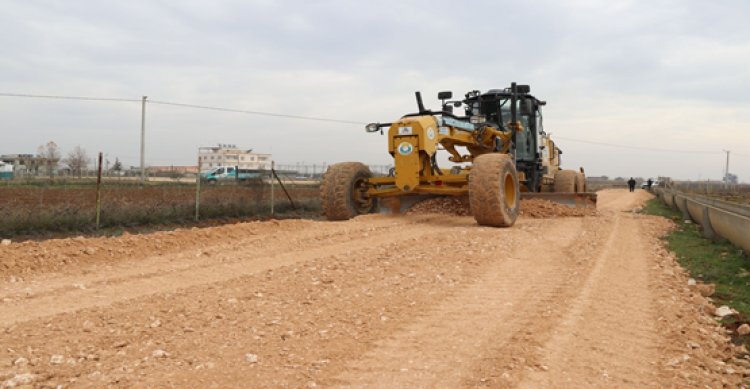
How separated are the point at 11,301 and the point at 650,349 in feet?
18.1

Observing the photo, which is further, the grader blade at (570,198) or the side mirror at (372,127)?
the grader blade at (570,198)

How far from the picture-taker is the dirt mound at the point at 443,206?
1336cm

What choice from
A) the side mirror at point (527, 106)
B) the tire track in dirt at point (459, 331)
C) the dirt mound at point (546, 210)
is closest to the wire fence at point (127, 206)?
the dirt mound at point (546, 210)

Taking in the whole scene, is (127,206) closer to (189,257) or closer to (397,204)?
(397,204)

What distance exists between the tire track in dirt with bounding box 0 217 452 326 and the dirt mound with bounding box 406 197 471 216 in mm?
4171

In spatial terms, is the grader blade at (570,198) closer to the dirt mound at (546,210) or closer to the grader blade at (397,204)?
the dirt mound at (546,210)

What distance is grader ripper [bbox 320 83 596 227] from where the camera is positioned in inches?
426

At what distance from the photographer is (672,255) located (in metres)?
8.68

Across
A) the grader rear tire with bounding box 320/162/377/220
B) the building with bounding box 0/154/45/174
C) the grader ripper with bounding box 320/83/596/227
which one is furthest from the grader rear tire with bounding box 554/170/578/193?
the building with bounding box 0/154/45/174

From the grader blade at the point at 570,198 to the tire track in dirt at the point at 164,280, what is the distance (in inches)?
243

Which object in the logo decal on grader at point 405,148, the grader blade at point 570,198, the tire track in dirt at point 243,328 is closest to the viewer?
the tire track in dirt at point 243,328

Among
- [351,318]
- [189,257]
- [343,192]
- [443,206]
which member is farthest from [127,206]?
[351,318]

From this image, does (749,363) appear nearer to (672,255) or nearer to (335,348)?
(335,348)

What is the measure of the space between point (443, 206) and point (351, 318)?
918cm
